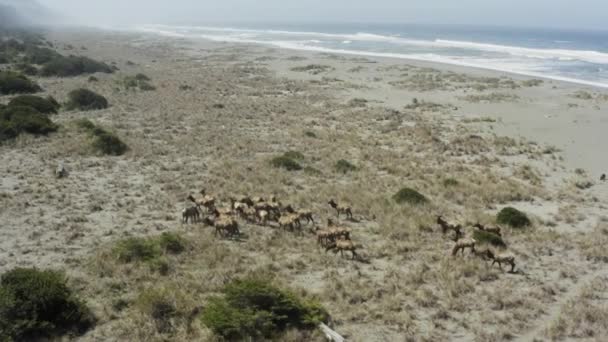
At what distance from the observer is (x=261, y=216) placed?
1678 centimetres

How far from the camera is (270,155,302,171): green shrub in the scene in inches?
946

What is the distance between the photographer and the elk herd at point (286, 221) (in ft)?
46.9

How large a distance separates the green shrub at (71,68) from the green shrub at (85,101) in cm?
2026

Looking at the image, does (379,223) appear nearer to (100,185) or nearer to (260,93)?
(100,185)

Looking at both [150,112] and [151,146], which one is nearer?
[151,146]

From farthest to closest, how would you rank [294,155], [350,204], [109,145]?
[294,155], [109,145], [350,204]

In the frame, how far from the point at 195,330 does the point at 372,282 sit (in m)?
4.55

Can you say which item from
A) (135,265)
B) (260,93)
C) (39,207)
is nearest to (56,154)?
(39,207)

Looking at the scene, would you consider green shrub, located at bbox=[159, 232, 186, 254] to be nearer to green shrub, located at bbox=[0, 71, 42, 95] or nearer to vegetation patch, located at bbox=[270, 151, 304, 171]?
vegetation patch, located at bbox=[270, 151, 304, 171]

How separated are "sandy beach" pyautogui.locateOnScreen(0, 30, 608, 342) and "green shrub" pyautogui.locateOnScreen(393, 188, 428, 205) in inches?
22.0

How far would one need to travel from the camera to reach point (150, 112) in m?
37.6

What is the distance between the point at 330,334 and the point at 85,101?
33.7 m

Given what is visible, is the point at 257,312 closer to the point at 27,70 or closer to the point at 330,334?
the point at 330,334

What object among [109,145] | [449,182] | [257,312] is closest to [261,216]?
[257,312]
